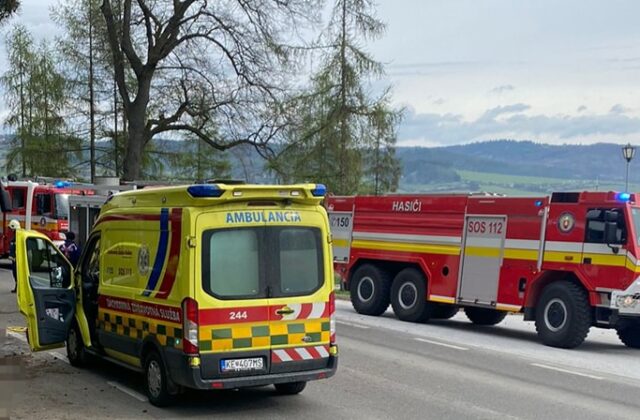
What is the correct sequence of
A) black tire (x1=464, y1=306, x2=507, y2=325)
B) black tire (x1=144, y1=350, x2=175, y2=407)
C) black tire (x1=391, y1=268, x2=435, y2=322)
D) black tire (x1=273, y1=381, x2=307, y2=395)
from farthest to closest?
black tire (x1=464, y1=306, x2=507, y2=325)
black tire (x1=391, y1=268, x2=435, y2=322)
black tire (x1=273, y1=381, x2=307, y2=395)
black tire (x1=144, y1=350, x2=175, y2=407)

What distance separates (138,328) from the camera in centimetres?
878

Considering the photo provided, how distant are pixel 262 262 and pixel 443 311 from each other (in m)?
9.52

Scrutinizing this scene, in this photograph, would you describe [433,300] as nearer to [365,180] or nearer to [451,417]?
[451,417]

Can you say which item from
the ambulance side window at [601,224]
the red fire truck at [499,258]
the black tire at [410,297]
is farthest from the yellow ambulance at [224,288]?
the black tire at [410,297]

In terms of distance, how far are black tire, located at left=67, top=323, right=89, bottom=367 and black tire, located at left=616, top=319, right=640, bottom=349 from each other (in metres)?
9.09

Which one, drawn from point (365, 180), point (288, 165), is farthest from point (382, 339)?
point (365, 180)

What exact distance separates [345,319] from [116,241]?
8.06 meters

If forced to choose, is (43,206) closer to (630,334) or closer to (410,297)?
(410,297)

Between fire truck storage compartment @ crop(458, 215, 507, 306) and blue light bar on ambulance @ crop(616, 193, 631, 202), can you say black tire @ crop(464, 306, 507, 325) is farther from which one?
blue light bar on ambulance @ crop(616, 193, 631, 202)

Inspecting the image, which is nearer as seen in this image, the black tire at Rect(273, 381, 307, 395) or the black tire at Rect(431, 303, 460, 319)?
the black tire at Rect(273, 381, 307, 395)

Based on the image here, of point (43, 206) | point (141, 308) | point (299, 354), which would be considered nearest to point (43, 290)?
point (141, 308)

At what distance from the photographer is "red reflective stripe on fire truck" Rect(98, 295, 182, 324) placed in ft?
26.3

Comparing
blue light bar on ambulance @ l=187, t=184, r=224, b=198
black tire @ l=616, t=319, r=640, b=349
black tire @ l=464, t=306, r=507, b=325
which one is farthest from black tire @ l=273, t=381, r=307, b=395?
black tire @ l=464, t=306, r=507, b=325

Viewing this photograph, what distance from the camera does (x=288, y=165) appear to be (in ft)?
106
